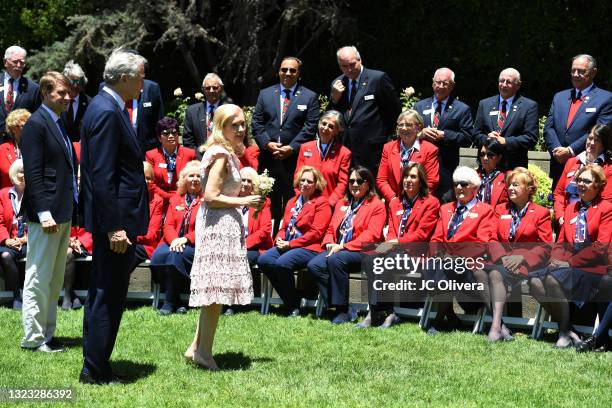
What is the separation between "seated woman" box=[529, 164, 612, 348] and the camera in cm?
882

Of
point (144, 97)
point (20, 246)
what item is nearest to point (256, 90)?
point (144, 97)

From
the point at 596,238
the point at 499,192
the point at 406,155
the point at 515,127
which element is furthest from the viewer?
the point at 515,127

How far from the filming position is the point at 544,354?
8.45 meters

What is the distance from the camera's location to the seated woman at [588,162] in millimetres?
9719

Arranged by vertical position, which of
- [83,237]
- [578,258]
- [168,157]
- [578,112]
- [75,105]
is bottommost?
[83,237]

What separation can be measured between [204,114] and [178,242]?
200cm

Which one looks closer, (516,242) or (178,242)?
(516,242)

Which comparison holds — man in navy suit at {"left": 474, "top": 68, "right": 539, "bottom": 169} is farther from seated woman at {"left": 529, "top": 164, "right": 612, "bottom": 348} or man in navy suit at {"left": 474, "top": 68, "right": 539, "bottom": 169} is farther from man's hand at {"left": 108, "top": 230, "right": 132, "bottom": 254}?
man's hand at {"left": 108, "top": 230, "right": 132, "bottom": 254}

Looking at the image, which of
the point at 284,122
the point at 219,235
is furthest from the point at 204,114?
the point at 219,235

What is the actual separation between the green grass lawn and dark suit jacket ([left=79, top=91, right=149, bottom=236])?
3.70 feet

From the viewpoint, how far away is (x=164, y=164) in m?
11.6

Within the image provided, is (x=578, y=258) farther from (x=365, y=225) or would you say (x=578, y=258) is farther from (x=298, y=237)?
(x=298, y=237)

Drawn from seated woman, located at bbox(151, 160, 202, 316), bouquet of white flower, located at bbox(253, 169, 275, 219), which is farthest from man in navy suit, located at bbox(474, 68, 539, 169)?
seated woman, located at bbox(151, 160, 202, 316)

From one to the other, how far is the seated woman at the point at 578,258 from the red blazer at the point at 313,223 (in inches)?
84.0
